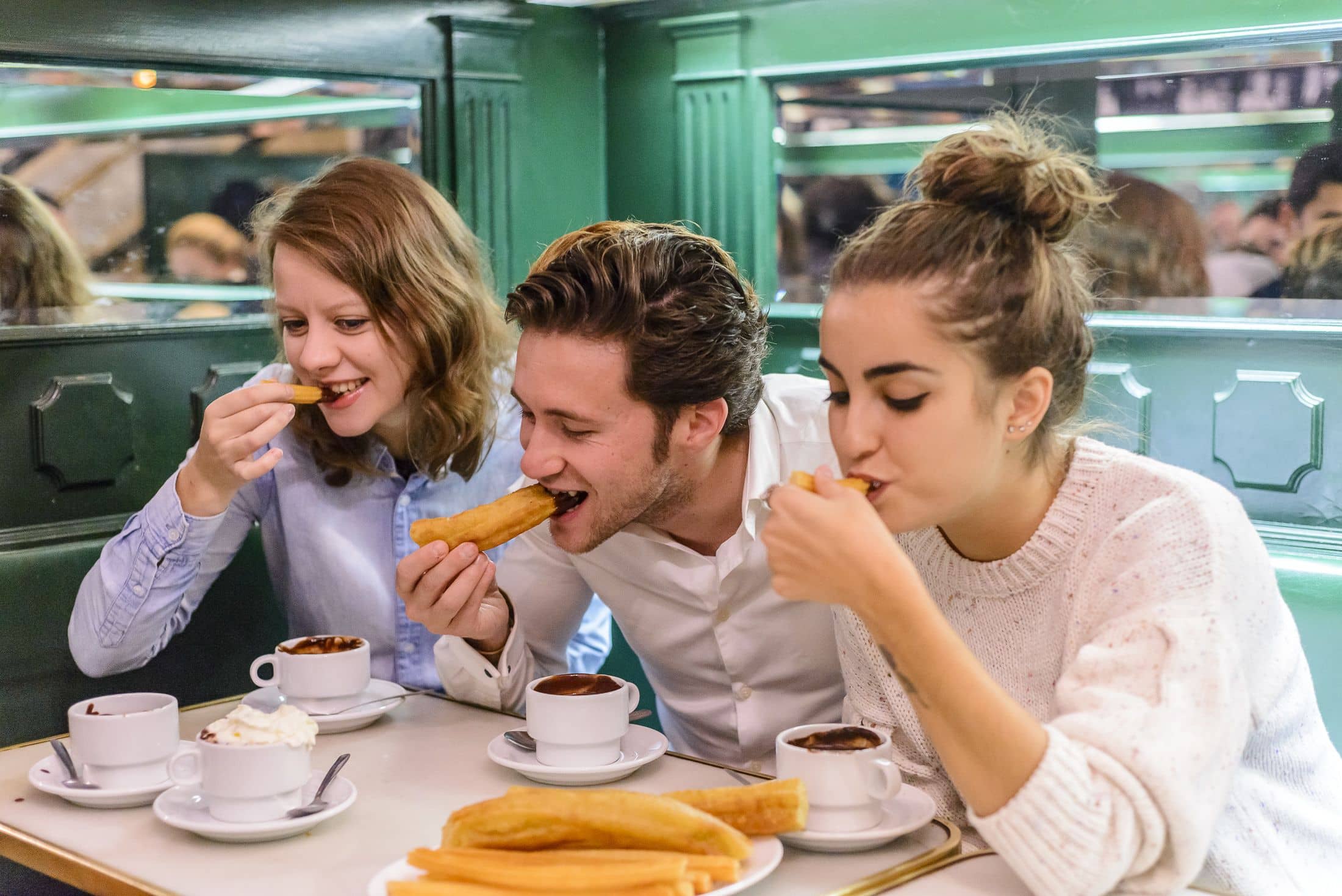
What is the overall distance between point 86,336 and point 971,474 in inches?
86.7

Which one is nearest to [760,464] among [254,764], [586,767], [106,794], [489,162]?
[586,767]

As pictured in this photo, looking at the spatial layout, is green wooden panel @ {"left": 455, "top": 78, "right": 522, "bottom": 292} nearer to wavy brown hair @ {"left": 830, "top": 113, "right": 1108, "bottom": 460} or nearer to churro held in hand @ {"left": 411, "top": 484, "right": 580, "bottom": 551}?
churro held in hand @ {"left": 411, "top": 484, "right": 580, "bottom": 551}

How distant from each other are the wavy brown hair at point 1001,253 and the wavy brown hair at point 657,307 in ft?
1.50

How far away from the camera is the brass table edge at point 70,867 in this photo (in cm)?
172

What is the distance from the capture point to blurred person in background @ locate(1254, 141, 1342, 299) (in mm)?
3160

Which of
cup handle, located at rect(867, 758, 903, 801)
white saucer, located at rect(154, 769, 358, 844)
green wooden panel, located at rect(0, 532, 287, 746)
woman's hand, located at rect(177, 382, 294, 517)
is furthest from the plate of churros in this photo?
green wooden panel, located at rect(0, 532, 287, 746)

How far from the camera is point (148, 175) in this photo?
3354 millimetres

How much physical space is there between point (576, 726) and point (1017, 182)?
100 cm

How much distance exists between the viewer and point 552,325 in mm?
2320

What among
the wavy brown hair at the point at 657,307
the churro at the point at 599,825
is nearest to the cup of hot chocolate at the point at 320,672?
the wavy brown hair at the point at 657,307

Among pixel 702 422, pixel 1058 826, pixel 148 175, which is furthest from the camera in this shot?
pixel 148 175

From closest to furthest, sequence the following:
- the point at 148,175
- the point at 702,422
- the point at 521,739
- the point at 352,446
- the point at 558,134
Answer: the point at 521,739 < the point at 702,422 < the point at 352,446 < the point at 148,175 < the point at 558,134

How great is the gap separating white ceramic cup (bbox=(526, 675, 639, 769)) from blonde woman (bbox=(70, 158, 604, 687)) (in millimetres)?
902

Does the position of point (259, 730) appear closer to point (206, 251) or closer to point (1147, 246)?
point (206, 251)
